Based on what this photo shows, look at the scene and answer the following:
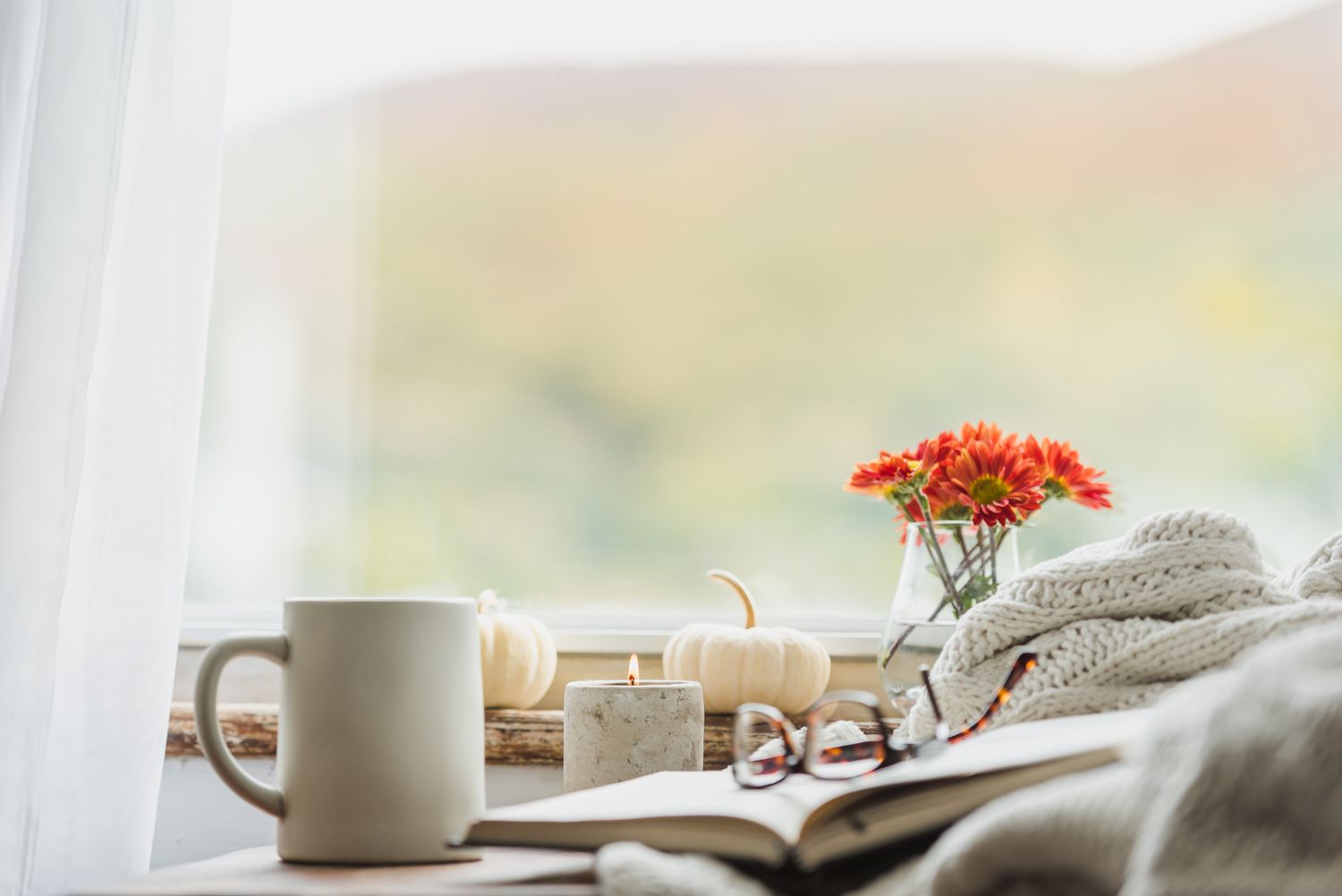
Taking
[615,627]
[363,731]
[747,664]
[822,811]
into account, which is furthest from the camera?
[615,627]

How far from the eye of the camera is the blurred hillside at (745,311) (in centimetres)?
149

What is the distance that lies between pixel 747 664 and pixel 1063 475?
39 cm

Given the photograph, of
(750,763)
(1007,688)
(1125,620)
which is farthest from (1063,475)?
(750,763)

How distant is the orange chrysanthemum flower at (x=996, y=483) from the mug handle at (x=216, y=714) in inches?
26.2

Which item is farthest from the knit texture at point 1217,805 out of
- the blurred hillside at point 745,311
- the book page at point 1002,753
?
the blurred hillside at point 745,311

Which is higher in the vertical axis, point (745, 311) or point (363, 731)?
point (745, 311)

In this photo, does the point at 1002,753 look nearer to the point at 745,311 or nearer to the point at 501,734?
the point at 501,734

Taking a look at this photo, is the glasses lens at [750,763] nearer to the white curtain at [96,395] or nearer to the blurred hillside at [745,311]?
the white curtain at [96,395]

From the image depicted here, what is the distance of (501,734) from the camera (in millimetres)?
1308

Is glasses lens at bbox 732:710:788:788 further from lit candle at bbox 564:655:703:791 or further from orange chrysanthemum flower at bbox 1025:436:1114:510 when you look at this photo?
orange chrysanthemum flower at bbox 1025:436:1114:510

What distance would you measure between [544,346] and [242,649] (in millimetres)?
947

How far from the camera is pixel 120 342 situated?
115cm

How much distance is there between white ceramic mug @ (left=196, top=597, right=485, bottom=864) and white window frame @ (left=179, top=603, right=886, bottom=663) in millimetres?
776

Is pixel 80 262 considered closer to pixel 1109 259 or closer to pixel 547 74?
pixel 547 74
